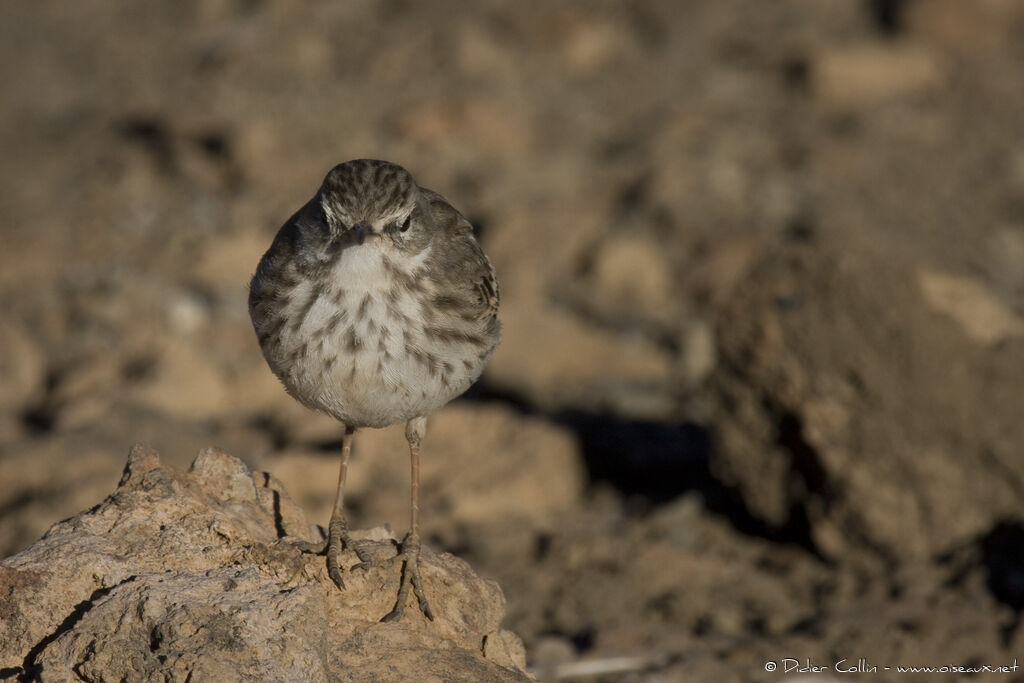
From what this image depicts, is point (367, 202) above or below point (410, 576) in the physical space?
above

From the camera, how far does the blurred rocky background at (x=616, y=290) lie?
29.8 feet

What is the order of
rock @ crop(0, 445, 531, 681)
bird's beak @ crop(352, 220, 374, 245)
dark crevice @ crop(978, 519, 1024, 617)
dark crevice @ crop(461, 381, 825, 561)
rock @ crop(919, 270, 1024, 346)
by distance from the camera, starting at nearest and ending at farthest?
rock @ crop(0, 445, 531, 681) < bird's beak @ crop(352, 220, 374, 245) < dark crevice @ crop(978, 519, 1024, 617) < rock @ crop(919, 270, 1024, 346) < dark crevice @ crop(461, 381, 825, 561)

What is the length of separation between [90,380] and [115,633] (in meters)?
7.27

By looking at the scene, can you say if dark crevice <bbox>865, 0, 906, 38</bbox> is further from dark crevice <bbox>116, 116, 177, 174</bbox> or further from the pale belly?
the pale belly

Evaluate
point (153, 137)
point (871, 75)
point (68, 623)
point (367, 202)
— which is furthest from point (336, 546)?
point (871, 75)

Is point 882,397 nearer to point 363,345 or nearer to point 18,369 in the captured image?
point 363,345

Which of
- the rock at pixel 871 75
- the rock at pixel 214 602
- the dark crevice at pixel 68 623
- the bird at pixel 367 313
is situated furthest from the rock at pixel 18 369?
the rock at pixel 871 75

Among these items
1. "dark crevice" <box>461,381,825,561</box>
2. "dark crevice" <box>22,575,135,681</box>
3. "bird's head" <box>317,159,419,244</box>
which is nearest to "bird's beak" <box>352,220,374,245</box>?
"bird's head" <box>317,159,419,244</box>

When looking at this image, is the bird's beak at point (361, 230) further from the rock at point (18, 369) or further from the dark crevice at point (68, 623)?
the rock at point (18, 369)

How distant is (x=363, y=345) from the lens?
6.04 m

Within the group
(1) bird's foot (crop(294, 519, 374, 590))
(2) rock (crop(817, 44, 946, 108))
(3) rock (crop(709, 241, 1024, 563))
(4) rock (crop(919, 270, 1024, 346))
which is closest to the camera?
(1) bird's foot (crop(294, 519, 374, 590))

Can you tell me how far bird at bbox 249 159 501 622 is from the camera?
6059 millimetres

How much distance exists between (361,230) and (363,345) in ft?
1.64

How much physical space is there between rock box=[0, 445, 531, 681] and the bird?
0.17m
